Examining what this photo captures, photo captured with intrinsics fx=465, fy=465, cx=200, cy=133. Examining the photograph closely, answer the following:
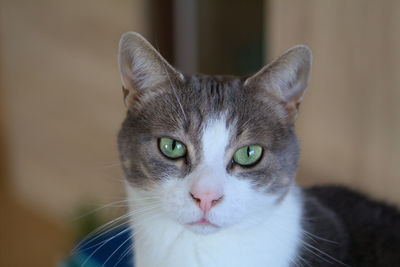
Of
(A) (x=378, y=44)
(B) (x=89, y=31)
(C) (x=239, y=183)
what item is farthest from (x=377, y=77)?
(B) (x=89, y=31)

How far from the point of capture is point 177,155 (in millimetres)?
1117

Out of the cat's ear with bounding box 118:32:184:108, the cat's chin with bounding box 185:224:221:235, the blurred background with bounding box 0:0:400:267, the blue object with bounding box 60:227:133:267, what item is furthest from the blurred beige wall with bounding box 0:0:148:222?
the cat's chin with bounding box 185:224:221:235

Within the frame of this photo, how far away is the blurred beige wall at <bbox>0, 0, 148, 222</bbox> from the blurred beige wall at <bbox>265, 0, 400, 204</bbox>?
1.14 metres

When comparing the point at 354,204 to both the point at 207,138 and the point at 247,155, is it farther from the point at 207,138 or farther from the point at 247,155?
the point at 207,138

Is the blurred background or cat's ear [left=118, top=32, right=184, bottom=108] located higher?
cat's ear [left=118, top=32, right=184, bottom=108]

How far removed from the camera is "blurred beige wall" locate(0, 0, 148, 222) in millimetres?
2922

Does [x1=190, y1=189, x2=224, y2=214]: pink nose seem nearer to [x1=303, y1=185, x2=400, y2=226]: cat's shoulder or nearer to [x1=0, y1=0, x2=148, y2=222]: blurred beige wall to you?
[x1=303, y1=185, x2=400, y2=226]: cat's shoulder

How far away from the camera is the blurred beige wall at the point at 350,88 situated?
1678 mm

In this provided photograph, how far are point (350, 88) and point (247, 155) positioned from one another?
2.76 feet

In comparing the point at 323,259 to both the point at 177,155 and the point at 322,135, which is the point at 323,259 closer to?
the point at 177,155

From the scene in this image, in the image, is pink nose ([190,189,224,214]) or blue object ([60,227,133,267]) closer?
pink nose ([190,189,224,214])

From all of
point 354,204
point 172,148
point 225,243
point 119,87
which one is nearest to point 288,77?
point 172,148

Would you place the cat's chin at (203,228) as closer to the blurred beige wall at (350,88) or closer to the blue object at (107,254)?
the blue object at (107,254)

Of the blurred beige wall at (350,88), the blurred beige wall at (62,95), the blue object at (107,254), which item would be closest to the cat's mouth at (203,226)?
the blue object at (107,254)
